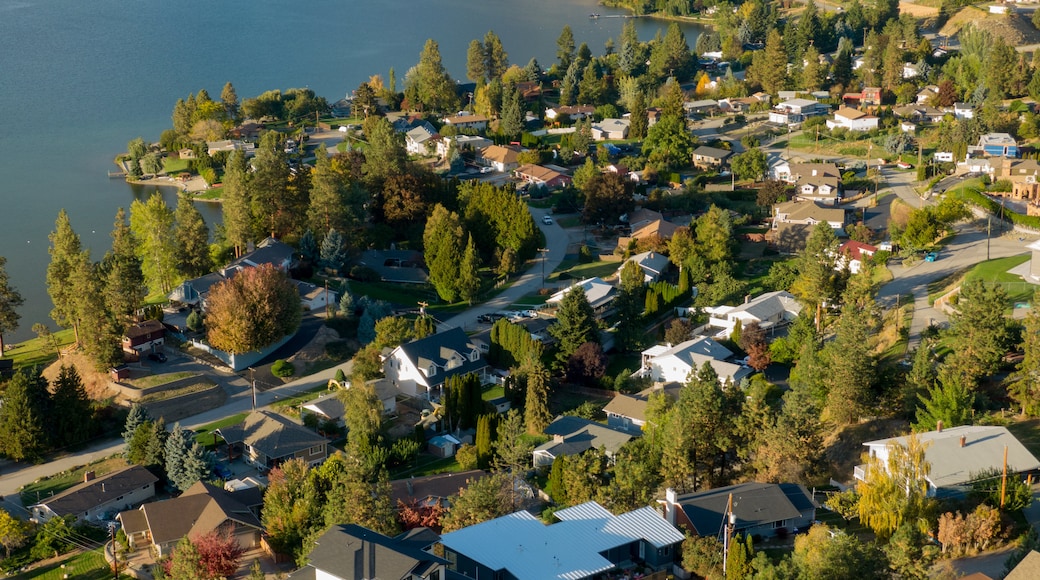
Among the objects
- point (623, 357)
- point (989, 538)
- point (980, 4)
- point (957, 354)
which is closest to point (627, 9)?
point (980, 4)

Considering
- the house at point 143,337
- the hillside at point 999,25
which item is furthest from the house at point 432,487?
the hillside at point 999,25

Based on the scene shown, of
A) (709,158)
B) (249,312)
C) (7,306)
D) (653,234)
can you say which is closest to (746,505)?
(249,312)

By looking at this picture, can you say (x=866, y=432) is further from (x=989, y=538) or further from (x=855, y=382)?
(x=989, y=538)

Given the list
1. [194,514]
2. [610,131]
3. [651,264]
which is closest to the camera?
[194,514]

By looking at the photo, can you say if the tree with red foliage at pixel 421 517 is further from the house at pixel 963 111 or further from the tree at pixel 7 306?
the house at pixel 963 111

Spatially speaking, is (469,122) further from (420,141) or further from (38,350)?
(38,350)
